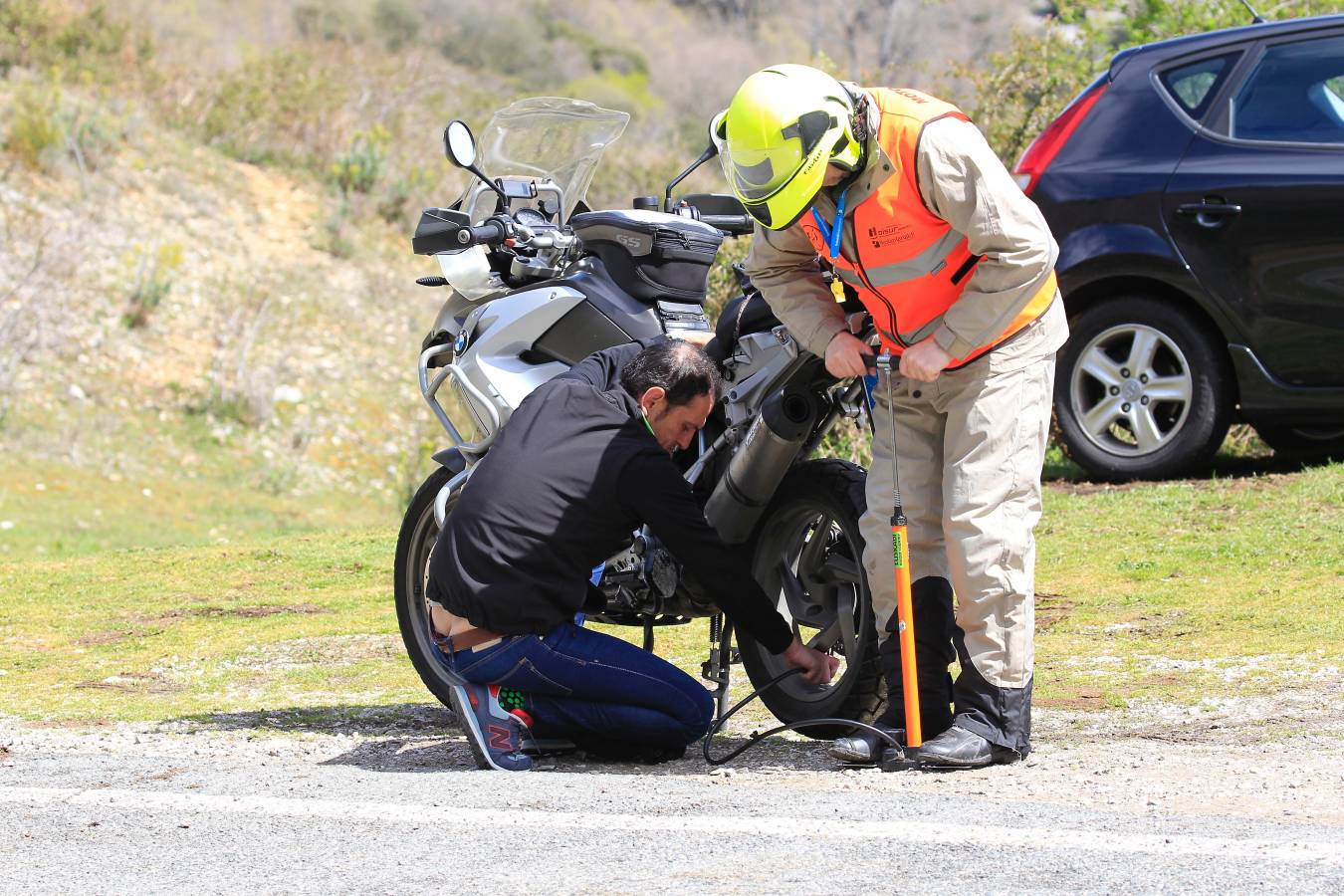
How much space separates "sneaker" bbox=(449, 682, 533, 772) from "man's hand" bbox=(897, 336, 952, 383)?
1709mm

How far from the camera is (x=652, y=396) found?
5.73 meters

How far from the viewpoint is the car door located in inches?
333

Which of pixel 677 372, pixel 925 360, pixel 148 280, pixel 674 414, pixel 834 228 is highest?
pixel 834 228

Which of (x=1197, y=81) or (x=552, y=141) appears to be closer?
(x=552, y=141)

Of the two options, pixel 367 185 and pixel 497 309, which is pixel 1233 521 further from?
pixel 367 185

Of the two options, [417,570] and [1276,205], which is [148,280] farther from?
[1276,205]

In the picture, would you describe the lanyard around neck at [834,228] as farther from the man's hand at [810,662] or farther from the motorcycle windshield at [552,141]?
the motorcycle windshield at [552,141]

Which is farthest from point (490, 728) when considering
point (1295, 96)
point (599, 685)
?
point (1295, 96)

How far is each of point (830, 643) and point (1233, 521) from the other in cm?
323

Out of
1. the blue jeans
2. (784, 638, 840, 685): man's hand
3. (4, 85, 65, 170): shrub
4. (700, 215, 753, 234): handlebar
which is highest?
(700, 215, 753, 234): handlebar

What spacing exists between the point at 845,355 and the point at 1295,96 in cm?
448

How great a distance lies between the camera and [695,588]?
19.2ft

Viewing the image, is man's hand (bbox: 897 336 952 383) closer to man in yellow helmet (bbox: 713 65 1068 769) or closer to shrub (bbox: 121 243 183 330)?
man in yellow helmet (bbox: 713 65 1068 769)

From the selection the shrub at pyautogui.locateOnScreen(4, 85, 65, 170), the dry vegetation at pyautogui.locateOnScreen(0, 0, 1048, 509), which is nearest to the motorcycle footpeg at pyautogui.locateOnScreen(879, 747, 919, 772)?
the dry vegetation at pyautogui.locateOnScreen(0, 0, 1048, 509)
